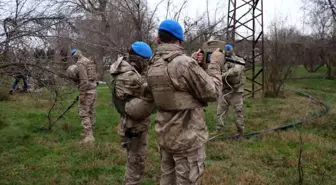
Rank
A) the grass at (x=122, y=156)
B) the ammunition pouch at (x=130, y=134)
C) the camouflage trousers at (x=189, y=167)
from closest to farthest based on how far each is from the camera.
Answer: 1. the camouflage trousers at (x=189, y=167)
2. the ammunition pouch at (x=130, y=134)
3. the grass at (x=122, y=156)

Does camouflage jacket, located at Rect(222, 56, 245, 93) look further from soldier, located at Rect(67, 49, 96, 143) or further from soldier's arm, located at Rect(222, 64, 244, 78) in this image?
soldier, located at Rect(67, 49, 96, 143)

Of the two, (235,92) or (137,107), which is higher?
(137,107)

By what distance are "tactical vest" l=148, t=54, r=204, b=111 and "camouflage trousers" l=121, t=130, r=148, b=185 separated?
48.9 inches

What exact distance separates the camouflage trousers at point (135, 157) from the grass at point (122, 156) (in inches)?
23.9

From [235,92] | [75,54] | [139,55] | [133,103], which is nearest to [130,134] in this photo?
[133,103]

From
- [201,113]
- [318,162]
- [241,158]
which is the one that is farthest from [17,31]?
[318,162]

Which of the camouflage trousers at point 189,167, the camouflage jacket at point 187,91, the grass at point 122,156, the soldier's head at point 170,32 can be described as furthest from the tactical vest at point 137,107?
the grass at point 122,156

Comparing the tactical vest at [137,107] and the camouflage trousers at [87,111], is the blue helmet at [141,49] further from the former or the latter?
the camouflage trousers at [87,111]

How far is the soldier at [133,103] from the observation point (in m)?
3.55

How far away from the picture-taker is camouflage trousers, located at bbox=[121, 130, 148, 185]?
4.06 m

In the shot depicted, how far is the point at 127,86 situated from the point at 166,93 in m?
0.98

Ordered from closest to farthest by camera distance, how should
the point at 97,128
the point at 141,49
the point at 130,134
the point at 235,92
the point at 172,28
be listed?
1. the point at 172,28
2. the point at 141,49
3. the point at 130,134
4. the point at 235,92
5. the point at 97,128

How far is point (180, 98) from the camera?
2865 mm

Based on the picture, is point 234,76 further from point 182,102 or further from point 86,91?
point 182,102
